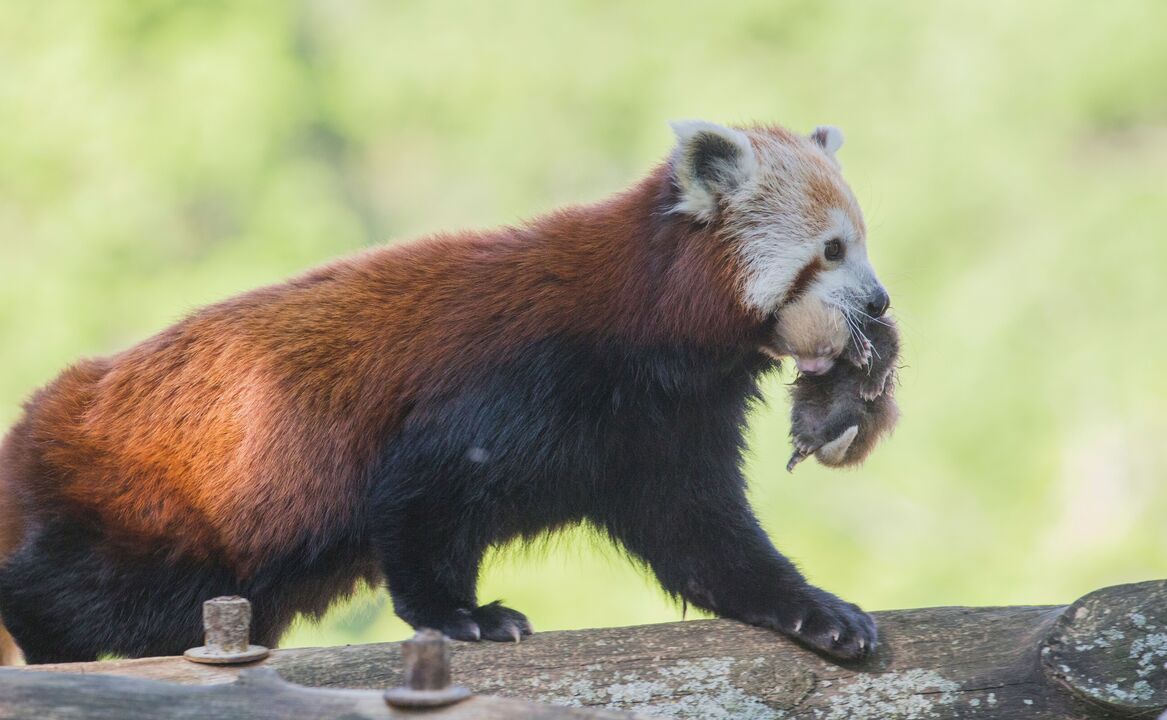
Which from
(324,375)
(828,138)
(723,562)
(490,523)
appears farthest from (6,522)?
(828,138)

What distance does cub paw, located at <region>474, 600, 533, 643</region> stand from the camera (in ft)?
7.48

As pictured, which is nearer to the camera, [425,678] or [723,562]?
[425,678]

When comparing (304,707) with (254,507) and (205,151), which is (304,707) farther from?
(205,151)

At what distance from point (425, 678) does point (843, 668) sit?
3.19ft

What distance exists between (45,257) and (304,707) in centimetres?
565

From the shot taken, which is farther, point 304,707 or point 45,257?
point 45,257

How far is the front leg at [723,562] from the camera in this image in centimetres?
238

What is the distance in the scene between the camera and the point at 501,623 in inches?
90.9

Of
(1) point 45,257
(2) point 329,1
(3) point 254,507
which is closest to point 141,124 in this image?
(1) point 45,257

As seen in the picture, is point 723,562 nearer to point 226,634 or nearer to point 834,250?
point 834,250

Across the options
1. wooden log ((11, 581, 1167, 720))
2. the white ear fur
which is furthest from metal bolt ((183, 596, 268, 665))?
the white ear fur

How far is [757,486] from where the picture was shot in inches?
113

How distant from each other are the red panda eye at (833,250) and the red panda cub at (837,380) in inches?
5.0

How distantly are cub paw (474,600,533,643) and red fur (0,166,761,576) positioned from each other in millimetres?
360
